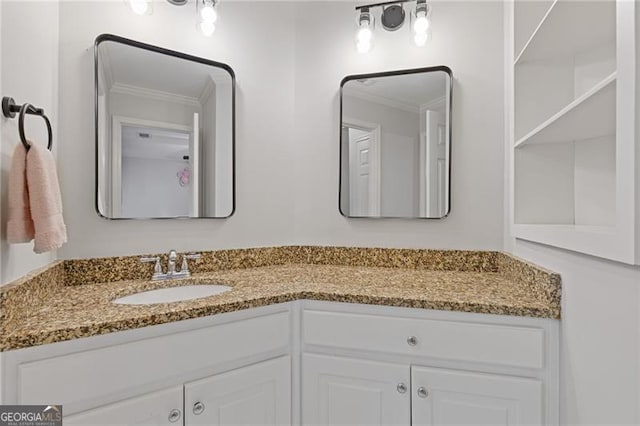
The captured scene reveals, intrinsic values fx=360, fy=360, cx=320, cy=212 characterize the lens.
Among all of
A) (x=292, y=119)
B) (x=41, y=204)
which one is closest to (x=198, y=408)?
(x=41, y=204)

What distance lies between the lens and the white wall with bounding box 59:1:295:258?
148 cm

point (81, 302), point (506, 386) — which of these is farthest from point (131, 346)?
point (506, 386)

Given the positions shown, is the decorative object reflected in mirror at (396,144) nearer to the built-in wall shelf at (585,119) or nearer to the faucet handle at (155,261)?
the built-in wall shelf at (585,119)

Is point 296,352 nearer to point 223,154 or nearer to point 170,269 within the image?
point 170,269

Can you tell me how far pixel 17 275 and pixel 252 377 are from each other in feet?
2.63

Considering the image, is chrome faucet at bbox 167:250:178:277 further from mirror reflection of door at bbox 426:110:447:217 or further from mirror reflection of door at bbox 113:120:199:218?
mirror reflection of door at bbox 426:110:447:217

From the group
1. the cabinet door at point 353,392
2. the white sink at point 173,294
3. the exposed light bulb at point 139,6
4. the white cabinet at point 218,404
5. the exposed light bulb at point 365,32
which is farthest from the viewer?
the exposed light bulb at point 365,32

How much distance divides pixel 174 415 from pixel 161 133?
115 cm

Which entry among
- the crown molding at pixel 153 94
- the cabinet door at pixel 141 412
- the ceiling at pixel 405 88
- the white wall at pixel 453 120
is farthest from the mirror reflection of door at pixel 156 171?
the ceiling at pixel 405 88

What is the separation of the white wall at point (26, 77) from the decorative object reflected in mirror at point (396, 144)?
1.30 meters

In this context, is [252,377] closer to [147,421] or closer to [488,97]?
[147,421]

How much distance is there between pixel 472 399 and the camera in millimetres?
1230

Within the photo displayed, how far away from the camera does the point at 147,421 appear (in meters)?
1.08

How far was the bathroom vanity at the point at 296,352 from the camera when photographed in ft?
3.27
